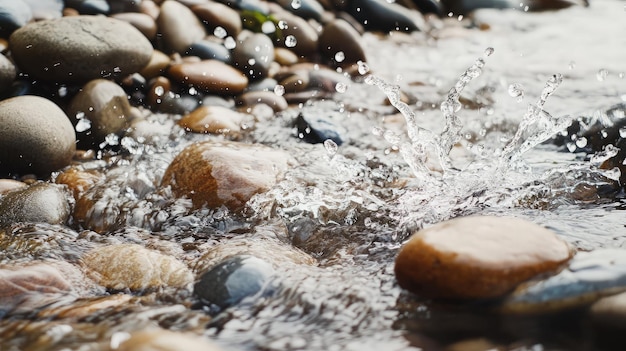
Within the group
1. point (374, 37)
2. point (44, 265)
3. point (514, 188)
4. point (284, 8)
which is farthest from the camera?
point (374, 37)

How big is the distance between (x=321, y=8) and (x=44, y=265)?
4.56m

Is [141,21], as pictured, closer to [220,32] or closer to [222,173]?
[220,32]

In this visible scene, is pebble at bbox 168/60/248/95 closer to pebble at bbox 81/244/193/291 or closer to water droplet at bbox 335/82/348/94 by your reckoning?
Result: water droplet at bbox 335/82/348/94

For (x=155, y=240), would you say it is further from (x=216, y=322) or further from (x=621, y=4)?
(x=621, y=4)

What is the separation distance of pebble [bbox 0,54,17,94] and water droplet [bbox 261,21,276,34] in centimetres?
235

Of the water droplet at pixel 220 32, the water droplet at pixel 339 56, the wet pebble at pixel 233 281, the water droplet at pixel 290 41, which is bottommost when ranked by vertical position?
the wet pebble at pixel 233 281

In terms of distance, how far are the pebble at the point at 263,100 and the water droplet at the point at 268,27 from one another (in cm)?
110

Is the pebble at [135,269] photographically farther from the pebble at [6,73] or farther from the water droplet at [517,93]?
the water droplet at [517,93]

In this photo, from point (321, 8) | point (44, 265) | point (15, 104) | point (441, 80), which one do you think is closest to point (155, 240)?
point (44, 265)

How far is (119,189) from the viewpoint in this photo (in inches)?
123

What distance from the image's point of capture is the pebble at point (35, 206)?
8.82 feet

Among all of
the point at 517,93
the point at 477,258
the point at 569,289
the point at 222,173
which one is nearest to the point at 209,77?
the point at 222,173

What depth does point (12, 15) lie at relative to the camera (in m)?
3.92

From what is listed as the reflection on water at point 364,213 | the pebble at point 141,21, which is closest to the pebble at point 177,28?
the pebble at point 141,21
